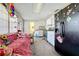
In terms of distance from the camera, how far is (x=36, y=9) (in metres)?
2.27

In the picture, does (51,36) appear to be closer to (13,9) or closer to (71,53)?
(71,53)

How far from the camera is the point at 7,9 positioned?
7.32 ft

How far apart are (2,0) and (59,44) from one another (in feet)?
4.65

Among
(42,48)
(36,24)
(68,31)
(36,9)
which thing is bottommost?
(42,48)

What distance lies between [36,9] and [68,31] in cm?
81

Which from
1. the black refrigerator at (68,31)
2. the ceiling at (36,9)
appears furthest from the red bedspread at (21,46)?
the black refrigerator at (68,31)

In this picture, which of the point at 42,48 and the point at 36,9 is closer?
the point at 36,9

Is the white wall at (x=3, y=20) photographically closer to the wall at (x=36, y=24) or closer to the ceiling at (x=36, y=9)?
the ceiling at (x=36, y=9)

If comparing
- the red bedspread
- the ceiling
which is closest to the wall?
the ceiling

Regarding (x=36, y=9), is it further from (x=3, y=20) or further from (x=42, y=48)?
(x=42, y=48)

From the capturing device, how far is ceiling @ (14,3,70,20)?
2.23m

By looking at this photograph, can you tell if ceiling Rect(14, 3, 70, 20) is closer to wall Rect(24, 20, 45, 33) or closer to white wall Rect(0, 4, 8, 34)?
wall Rect(24, 20, 45, 33)

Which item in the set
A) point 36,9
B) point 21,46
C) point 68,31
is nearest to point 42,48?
point 21,46

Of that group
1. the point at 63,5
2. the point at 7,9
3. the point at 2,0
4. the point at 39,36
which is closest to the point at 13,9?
the point at 7,9
